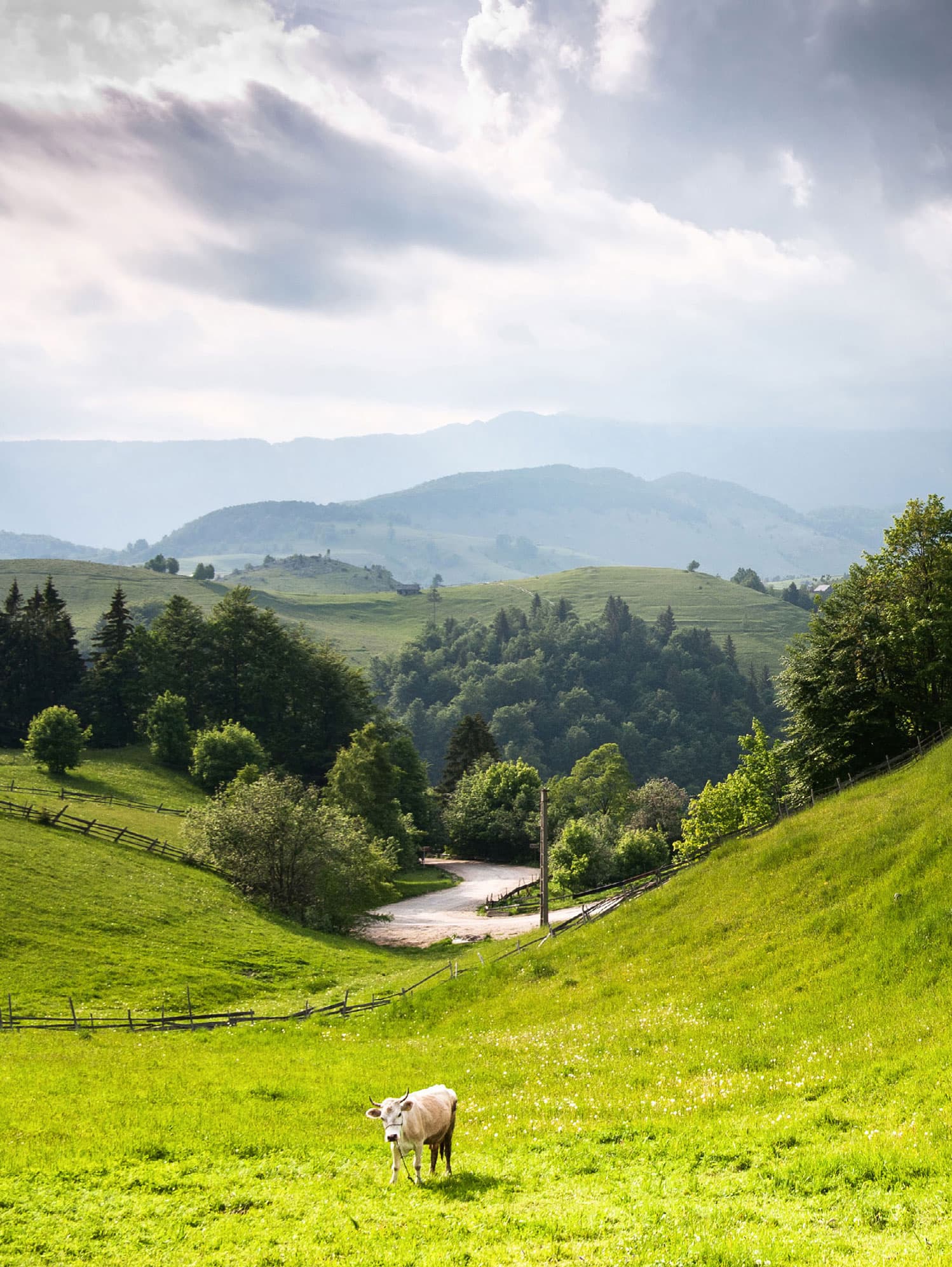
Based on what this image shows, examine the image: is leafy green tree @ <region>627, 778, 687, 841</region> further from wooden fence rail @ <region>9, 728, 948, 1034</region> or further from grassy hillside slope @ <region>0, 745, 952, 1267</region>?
grassy hillside slope @ <region>0, 745, 952, 1267</region>

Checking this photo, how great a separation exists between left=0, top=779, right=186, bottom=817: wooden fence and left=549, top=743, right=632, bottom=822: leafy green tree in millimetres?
50532

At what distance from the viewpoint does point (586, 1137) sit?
55.1 feet

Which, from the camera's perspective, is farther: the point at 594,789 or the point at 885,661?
the point at 594,789

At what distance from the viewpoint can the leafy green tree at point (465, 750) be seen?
411 ft

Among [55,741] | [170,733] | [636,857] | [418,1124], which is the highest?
[418,1124]

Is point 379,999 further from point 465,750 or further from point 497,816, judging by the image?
point 465,750

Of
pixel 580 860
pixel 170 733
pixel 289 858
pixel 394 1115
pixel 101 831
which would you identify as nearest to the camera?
pixel 394 1115

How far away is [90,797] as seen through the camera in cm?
7419

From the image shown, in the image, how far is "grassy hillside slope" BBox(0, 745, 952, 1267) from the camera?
12.2 metres

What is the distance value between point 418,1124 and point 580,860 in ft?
215

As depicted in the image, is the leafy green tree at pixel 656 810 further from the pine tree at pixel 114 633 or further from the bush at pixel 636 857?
the pine tree at pixel 114 633

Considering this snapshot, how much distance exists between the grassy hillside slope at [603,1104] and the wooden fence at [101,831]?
32.8m

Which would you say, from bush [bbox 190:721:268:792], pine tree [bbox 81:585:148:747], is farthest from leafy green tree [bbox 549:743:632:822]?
pine tree [bbox 81:585:148:747]

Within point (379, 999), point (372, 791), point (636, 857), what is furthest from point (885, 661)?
point (372, 791)
